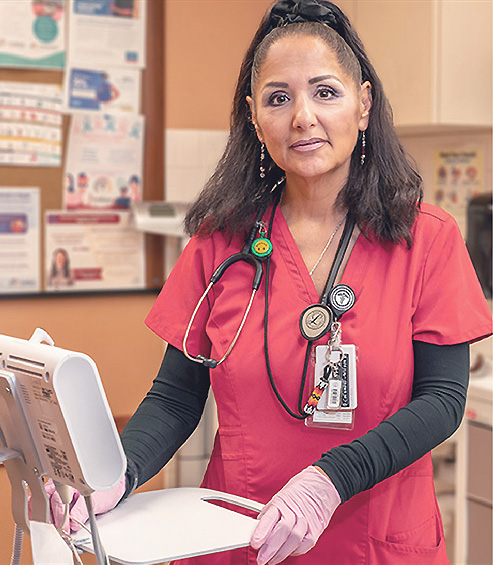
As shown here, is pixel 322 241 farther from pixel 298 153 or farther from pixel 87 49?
pixel 87 49

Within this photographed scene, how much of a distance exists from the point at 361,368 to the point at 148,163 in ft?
7.87

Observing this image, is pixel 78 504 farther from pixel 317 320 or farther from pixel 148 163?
pixel 148 163

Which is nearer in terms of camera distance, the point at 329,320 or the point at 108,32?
the point at 329,320

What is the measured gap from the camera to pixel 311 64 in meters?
1.05

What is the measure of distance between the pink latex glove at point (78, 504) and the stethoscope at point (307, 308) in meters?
0.24

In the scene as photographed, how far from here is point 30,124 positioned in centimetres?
308

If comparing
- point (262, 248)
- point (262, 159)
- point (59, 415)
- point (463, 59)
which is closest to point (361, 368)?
point (262, 248)

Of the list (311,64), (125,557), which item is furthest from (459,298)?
(125,557)

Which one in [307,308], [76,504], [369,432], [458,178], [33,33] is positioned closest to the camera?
[76,504]

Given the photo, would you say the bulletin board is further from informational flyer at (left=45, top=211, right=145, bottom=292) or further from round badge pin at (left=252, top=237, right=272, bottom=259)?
round badge pin at (left=252, top=237, right=272, bottom=259)

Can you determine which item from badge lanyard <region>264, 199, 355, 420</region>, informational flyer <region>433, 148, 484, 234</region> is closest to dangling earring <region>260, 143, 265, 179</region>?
badge lanyard <region>264, 199, 355, 420</region>

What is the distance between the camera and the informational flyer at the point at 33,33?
3014 mm

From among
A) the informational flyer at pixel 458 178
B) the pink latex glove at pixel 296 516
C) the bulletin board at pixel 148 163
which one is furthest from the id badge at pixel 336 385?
the bulletin board at pixel 148 163

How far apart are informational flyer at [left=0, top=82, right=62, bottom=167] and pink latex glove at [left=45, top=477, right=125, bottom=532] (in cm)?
239
